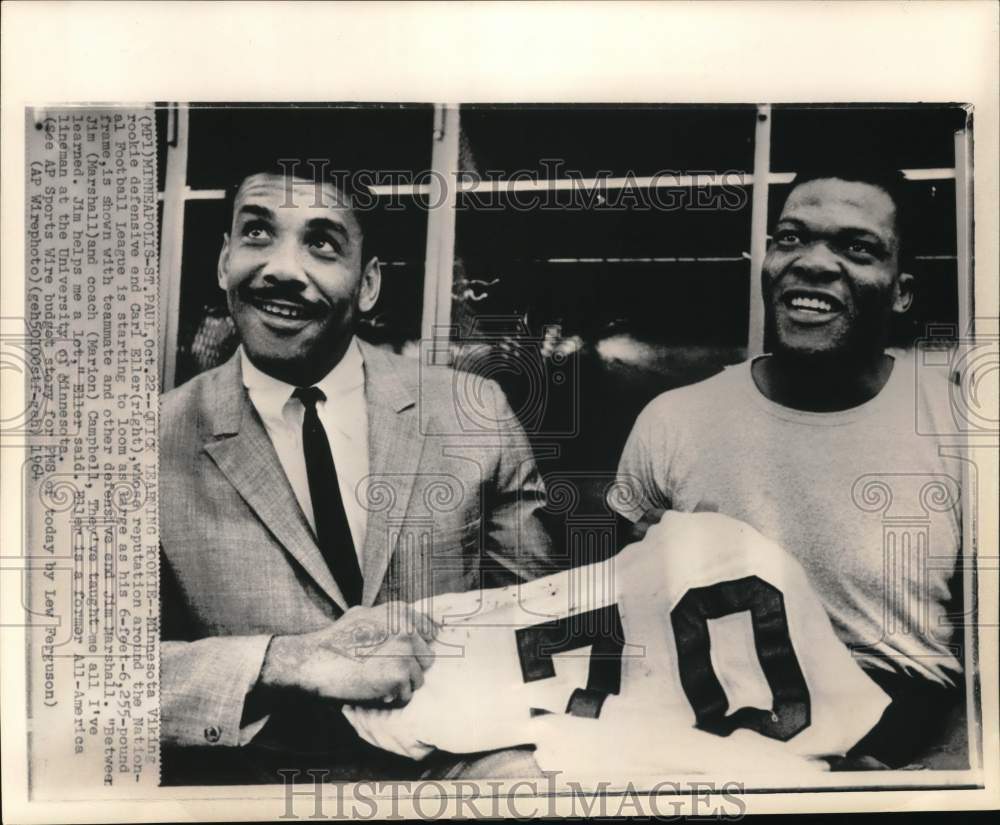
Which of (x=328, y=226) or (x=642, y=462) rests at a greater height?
(x=328, y=226)

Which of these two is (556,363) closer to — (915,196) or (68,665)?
(915,196)

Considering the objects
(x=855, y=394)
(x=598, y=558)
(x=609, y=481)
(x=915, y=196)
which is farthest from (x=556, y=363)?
(x=915, y=196)

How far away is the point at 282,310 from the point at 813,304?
0.91m

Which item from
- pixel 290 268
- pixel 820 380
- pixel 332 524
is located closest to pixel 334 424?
pixel 332 524

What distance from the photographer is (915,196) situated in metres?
1.86

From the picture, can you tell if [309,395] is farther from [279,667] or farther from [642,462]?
[642,462]

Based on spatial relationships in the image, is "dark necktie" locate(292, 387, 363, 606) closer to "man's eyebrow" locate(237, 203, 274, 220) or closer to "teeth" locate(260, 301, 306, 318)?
"teeth" locate(260, 301, 306, 318)

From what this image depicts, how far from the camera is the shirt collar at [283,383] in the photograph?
1.85 metres

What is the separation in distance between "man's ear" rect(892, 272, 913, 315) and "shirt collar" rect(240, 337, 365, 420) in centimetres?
93

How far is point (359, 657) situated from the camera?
1825 millimetres

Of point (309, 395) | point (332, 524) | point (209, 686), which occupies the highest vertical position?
point (309, 395)

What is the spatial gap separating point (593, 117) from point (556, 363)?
426 mm

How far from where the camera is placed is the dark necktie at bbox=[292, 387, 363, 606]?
1829mm

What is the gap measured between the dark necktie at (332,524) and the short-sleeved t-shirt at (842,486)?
0.46m
